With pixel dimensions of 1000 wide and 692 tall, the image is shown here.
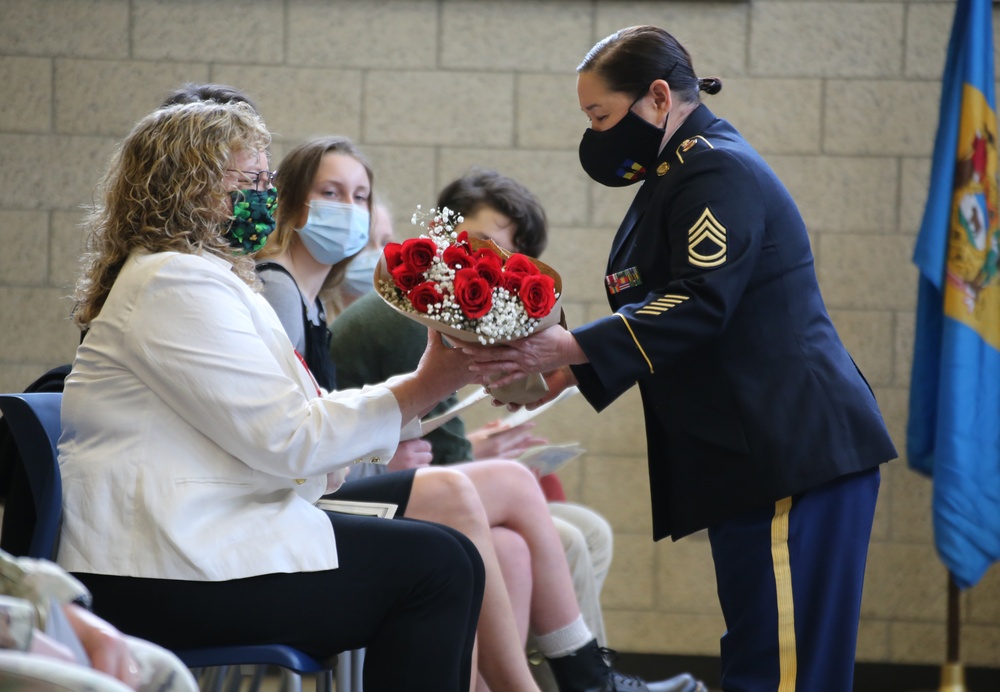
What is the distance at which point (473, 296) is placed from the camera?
5.88ft

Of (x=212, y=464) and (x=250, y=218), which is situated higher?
(x=250, y=218)

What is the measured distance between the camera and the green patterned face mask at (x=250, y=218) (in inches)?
72.5

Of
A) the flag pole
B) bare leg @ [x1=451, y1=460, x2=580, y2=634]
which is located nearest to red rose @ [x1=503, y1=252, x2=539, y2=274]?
bare leg @ [x1=451, y1=460, x2=580, y2=634]

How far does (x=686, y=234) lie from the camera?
1.86m

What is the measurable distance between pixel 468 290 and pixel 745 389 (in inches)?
19.6

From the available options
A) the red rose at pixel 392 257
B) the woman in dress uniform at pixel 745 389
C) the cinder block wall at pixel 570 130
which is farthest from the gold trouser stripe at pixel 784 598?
the cinder block wall at pixel 570 130

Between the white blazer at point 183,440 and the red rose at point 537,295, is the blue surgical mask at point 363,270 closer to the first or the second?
the red rose at point 537,295

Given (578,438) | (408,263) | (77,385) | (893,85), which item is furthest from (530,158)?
(77,385)

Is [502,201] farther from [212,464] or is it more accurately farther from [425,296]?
[212,464]

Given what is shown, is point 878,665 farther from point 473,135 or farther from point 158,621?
point 158,621

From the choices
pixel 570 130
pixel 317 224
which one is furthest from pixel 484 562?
pixel 570 130

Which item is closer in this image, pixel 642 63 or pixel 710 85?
pixel 642 63

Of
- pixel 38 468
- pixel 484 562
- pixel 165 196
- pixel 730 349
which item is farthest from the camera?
pixel 484 562

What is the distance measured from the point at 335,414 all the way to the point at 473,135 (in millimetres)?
2267
